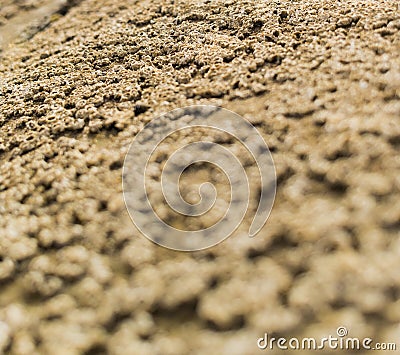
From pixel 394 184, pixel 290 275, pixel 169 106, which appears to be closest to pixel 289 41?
pixel 169 106

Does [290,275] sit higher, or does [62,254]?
[62,254]

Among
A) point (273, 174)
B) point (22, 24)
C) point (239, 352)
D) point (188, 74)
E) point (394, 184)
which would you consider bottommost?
point (239, 352)

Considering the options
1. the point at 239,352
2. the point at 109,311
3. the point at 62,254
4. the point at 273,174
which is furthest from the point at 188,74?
the point at 239,352

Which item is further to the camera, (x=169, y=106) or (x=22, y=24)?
(x=22, y=24)

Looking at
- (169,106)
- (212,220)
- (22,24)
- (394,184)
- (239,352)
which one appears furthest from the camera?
(22,24)

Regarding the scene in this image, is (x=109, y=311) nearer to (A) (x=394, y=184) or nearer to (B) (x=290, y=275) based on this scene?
(B) (x=290, y=275)

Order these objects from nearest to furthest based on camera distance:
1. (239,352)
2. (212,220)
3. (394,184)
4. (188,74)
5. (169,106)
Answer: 1. (239,352)
2. (394,184)
3. (212,220)
4. (169,106)
5. (188,74)
